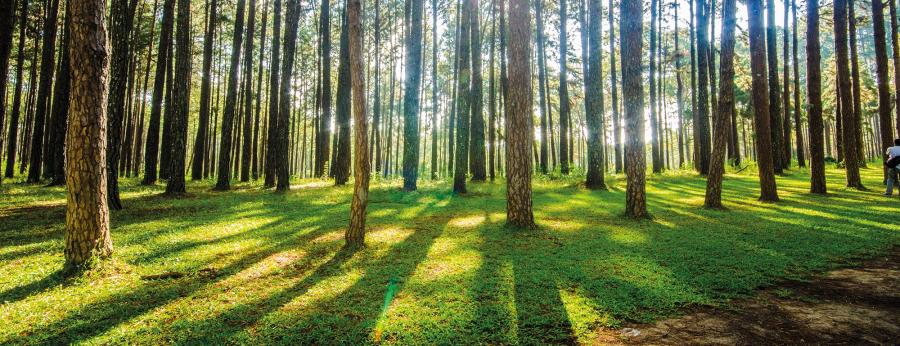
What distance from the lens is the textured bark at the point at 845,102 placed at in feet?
40.8

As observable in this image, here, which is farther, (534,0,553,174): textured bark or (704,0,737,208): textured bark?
(534,0,553,174): textured bark

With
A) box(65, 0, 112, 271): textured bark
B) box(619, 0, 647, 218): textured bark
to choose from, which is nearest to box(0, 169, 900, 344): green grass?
box(65, 0, 112, 271): textured bark

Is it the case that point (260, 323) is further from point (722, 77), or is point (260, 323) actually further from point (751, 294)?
point (722, 77)

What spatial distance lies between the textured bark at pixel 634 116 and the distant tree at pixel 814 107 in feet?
25.1

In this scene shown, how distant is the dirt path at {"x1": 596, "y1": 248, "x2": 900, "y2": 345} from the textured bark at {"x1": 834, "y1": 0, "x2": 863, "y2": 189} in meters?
11.6

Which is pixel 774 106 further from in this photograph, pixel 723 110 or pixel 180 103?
pixel 180 103

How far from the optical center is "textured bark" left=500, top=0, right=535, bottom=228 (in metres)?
7.59

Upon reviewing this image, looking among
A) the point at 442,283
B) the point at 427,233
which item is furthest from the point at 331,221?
the point at 442,283

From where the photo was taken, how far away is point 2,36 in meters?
10.2

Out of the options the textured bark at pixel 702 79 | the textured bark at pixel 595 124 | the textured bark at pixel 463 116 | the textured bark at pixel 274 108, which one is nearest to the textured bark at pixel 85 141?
the textured bark at pixel 274 108

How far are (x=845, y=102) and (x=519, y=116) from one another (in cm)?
1309

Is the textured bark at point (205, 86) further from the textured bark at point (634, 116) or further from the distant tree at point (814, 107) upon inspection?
the distant tree at point (814, 107)

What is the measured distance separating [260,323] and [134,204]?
1025cm

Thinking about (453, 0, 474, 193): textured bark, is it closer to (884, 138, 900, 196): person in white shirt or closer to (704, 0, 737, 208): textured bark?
(704, 0, 737, 208): textured bark
